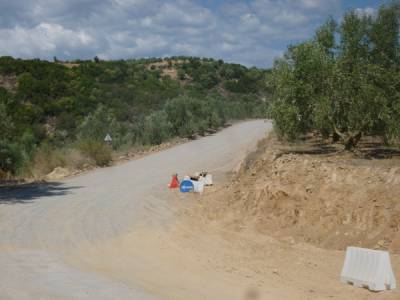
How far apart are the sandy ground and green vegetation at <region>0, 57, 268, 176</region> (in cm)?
761

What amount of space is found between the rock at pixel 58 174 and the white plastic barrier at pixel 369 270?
1653cm

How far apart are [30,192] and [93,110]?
32.9 m

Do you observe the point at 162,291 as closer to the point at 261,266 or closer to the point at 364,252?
the point at 261,266

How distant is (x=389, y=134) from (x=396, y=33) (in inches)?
116

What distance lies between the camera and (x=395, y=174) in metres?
11.6

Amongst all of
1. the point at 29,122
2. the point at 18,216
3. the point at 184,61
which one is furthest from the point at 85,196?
→ the point at 184,61

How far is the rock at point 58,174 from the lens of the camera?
77.4ft

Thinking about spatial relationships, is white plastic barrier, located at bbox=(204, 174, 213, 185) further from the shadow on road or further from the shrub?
the shrub

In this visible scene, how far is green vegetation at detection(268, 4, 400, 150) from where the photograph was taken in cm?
1478

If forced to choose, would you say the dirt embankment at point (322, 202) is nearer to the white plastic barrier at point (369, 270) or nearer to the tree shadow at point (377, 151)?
the tree shadow at point (377, 151)

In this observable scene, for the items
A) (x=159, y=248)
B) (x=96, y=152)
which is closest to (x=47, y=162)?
(x=96, y=152)

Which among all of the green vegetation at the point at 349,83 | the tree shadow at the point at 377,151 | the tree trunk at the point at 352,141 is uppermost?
the green vegetation at the point at 349,83

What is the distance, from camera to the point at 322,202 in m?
12.4

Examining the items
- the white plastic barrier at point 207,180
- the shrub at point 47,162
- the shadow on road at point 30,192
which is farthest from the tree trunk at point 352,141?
the shrub at point 47,162
